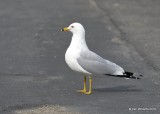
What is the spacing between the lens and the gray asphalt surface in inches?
399

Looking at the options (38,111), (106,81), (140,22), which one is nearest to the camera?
(38,111)

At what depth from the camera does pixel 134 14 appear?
18.1m

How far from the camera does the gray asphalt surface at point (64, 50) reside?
33.2 feet

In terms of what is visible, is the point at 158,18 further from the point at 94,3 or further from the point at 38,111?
the point at 38,111

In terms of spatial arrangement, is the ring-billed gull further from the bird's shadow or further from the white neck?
the bird's shadow

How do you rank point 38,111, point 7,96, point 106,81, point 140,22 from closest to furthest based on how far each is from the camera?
point 38,111 < point 7,96 < point 106,81 < point 140,22

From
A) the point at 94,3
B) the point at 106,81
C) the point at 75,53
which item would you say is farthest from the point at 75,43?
the point at 94,3

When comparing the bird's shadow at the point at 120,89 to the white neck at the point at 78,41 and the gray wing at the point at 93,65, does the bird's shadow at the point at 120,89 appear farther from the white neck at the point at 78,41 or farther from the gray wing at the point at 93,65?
the white neck at the point at 78,41

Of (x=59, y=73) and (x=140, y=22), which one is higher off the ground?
(x=140, y=22)

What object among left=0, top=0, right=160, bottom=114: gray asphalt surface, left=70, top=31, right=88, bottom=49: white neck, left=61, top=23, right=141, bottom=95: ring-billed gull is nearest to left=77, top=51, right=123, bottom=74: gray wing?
left=61, top=23, right=141, bottom=95: ring-billed gull

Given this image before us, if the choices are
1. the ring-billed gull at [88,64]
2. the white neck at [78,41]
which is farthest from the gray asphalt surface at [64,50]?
the white neck at [78,41]

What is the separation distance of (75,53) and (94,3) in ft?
30.3

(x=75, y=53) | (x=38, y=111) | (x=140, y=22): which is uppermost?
(x=140, y=22)

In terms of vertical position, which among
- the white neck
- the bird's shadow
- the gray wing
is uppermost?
the white neck
